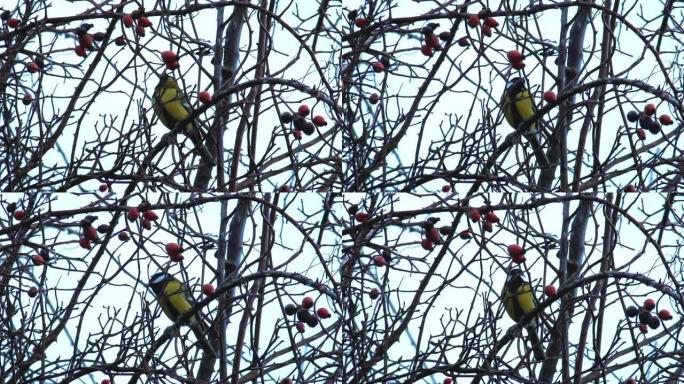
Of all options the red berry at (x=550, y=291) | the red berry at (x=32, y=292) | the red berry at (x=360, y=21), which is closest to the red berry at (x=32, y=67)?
the red berry at (x=32, y=292)

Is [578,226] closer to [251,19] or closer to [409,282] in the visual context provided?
[409,282]

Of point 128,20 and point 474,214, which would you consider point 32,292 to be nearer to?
point 128,20

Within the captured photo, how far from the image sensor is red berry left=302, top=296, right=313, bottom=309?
8.86 feet

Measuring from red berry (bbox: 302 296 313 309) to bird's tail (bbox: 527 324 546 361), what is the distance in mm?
459

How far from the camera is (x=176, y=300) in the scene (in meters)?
2.71

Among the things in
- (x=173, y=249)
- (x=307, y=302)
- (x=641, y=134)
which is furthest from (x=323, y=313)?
(x=641, y=134)

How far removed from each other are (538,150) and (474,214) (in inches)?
7.9

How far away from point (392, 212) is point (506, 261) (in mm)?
263

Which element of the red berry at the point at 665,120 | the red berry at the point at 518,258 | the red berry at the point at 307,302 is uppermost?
the red berry at the point at 665,120

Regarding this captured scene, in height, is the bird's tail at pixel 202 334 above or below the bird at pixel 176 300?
below

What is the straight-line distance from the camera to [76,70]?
2.86 meters

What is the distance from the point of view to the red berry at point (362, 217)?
2742 mm

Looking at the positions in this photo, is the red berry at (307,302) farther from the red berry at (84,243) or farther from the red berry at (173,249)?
the red berry at (84,243)

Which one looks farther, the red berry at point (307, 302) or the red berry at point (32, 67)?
the red berry at point (32, 67)
